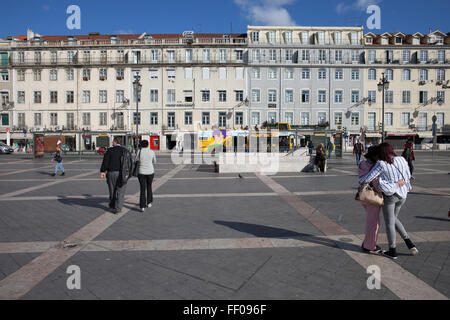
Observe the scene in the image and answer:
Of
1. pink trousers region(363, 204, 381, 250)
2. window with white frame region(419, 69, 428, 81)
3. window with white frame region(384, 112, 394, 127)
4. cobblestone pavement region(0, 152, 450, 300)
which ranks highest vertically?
window with white frame region(419, 69, 428, 81)

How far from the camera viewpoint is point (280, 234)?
5.36 m

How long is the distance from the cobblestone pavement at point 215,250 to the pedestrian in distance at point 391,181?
46 cm

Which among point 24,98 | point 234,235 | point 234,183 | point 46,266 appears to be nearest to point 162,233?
point 234,235

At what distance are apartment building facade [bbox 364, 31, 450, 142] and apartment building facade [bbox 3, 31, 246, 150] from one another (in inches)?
737

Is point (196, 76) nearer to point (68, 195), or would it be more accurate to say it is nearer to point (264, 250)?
point (68, 195)

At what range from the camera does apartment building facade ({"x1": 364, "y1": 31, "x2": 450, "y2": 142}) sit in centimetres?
4378

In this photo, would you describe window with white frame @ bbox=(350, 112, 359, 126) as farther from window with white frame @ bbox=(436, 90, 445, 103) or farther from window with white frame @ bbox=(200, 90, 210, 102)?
window with white frame @ bbox=(200, 90, 210, 102)

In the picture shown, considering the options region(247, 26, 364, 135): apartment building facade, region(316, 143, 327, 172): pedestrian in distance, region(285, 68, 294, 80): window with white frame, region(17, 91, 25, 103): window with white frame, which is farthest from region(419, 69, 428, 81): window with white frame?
region(17, 91, 25, 103): window with white frame

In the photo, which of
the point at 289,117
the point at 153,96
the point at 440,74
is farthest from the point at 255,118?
the point at 440,74

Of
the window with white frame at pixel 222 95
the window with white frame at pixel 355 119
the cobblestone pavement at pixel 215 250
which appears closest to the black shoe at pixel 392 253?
the cobblestone pavement at pixel 215 250

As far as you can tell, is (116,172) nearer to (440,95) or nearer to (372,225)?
(372,225)

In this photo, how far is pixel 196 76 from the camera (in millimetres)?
43344
